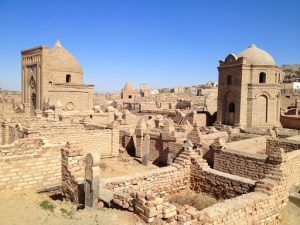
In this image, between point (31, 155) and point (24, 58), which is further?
point (24, 58)

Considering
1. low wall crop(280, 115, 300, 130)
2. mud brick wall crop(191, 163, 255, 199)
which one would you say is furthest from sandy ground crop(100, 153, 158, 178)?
low wall crop(280, 115, 300, 130)

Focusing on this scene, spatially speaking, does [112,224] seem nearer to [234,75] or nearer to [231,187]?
[231,187]

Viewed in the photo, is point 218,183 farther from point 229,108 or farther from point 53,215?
point 229,108

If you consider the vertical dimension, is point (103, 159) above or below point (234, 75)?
below

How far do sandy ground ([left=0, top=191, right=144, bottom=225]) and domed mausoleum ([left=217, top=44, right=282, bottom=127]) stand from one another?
70.2ft


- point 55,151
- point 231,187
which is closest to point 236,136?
point 231,187

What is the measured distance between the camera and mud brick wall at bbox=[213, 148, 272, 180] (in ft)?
27.8

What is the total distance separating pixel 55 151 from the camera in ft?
22.1

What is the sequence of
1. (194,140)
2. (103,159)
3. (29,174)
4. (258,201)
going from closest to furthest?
(258,201) → (29,174) → (194,140) → (103,159)

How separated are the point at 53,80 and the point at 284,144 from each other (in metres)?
21.8

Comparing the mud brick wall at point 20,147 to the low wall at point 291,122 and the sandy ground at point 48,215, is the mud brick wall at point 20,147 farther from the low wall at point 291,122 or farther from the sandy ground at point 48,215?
the low wall at point 291,122

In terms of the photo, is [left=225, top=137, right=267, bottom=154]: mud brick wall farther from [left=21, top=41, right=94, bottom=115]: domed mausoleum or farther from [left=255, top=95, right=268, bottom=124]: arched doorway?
[left=21, top=41, right=94, bottom=115]: domed mausoleum

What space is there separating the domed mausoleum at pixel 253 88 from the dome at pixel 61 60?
15.1 meters

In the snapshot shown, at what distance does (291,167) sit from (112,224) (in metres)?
6.97
